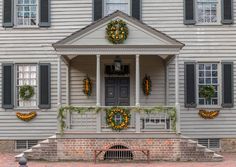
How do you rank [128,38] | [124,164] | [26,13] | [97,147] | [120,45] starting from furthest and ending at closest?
1. [26,13]
2. [128,38]
3. [120,45]
4. [97,147]
5. [124,164]

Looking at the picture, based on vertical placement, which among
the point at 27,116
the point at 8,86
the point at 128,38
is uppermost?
the point at 128,38

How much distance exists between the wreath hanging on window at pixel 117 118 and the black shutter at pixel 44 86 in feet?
12.1

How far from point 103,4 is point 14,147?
22.8 feet

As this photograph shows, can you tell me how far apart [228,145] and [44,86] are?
26.0 feet

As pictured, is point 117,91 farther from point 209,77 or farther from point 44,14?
point 44,14

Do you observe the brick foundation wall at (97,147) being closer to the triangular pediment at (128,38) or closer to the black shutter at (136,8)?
the triangular pediment at (128,38)

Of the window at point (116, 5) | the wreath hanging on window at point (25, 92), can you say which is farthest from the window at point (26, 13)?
the window at point (116, 5)

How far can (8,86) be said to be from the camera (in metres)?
20.4

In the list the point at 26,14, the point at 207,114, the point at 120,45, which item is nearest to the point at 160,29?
the point at 120,45

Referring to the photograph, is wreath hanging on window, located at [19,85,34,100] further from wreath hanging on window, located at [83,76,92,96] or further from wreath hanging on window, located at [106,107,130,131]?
wreath hanging on window, located at [106,107,130,131]

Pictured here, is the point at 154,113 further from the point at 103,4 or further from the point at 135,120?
the point at 103,4

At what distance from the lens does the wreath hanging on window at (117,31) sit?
17672 millimetres

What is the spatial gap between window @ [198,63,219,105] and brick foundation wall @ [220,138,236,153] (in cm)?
160

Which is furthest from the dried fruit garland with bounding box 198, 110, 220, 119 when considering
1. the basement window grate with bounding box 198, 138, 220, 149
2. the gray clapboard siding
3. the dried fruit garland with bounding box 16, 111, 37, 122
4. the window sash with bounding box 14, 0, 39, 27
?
the window sash with bounding box 14, 0, 39, 27
